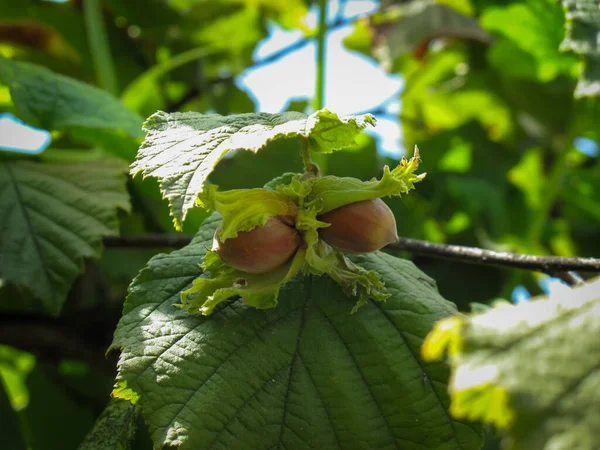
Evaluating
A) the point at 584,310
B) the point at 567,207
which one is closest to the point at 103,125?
the point at 584,310

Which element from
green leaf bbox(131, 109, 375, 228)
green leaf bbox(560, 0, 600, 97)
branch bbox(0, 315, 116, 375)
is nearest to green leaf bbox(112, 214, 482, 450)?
green leaf bbox(131, 109, 375, 228)

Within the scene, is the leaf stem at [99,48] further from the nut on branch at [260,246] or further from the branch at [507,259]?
the nut on branch at [260,246]

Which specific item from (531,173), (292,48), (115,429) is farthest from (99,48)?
(531,173)

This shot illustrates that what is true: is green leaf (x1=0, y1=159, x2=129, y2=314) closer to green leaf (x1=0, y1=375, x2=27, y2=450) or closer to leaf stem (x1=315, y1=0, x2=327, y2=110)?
green leaf (x1=0, y1=375, x2=27, y2=450)

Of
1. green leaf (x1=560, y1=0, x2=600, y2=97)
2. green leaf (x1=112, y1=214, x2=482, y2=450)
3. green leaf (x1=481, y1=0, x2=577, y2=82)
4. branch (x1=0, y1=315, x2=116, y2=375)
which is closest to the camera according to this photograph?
green leaf (x1=112, y1=214, x2=482, y2=450)

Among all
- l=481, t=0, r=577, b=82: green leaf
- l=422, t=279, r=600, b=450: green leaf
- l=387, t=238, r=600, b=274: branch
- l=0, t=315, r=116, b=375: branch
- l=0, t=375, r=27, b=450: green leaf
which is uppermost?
l=481, t=0, r=577, b=82: green leaf

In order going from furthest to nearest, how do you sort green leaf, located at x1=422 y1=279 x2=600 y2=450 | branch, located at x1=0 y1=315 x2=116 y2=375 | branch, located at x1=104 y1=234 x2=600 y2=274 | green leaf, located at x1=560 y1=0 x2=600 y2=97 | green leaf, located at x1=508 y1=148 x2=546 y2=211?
green leaf, located at x1=508 y1=148 x2=546 y2=211 → branch, located at x1=0 y1=315 x2=116 y2=375 → green leaf, located at x1=560 y1=0 x2=600 y2=97 → branch, located at x1=104 y1=234 x2=600 y2=274 → green leaf, located at x1=422 y1=279 x2=600 y2=450

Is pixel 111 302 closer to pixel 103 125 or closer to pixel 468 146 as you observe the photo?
pixel 103 125

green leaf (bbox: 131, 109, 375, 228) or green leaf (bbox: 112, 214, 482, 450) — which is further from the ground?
green leaf (bbox: 131, 109, 375, 228)
